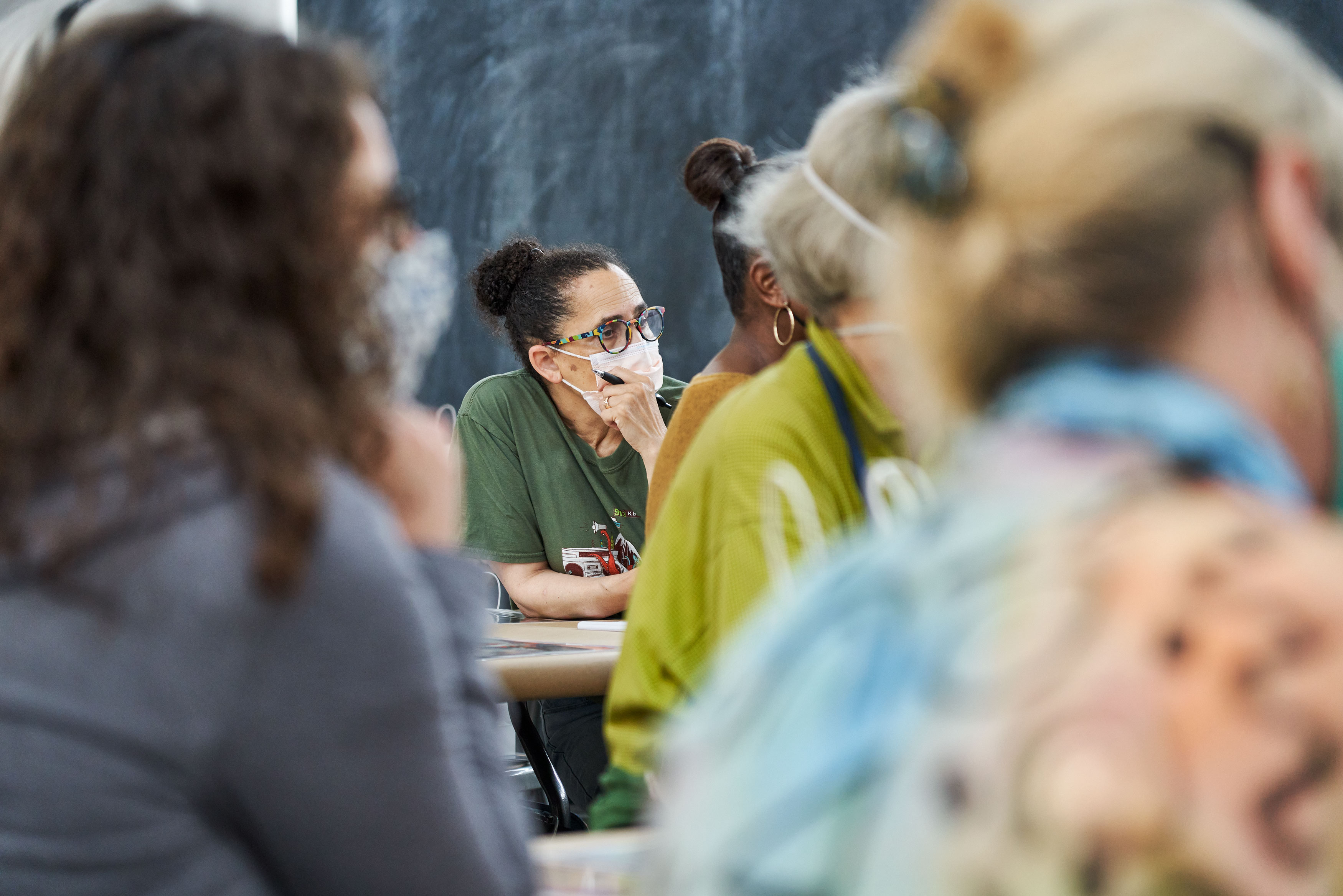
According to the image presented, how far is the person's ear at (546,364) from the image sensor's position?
3240mm

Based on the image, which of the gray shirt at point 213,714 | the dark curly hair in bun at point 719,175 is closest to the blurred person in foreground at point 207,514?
the gray shirt at point 213,714

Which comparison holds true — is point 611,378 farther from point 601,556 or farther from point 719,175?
point 719,175

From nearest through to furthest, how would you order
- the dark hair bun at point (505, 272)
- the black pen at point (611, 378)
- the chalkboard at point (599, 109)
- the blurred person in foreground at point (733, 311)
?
the blurred person in foreground at point (733, 311)
the black pen at point (611, 378)
the dark hair bun at point (505, 272)
the chalkboard at point (599, 109)

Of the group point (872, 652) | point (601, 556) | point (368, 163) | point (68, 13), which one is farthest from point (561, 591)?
point (872, 652)

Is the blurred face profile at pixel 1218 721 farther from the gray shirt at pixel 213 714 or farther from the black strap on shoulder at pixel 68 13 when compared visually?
the black strap on shoulder at pixel 68 13

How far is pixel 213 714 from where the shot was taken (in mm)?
750

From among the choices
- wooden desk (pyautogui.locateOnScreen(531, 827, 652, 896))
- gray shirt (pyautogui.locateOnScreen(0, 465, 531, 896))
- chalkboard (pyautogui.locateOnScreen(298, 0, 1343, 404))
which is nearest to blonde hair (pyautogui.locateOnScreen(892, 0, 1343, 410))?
gray shirt (pyautogui.locateOnScreen(0, 465, 531, 896))

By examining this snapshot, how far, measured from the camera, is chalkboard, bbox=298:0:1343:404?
4.87 meters

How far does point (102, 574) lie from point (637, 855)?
56 cm

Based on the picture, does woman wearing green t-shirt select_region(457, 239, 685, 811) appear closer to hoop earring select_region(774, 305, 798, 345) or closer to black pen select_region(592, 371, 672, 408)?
black pen select_region(592, 371, 672, 408)

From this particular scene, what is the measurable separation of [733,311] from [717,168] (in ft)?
Answer: 1.28

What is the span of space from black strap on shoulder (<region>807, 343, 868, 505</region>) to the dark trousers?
1510 mm

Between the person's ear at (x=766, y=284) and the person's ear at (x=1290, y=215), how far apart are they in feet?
4.96

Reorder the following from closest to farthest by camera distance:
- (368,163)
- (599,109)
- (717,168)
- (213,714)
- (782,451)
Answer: (213,714), (368,163), (782,451), (717,168), (599,109)
